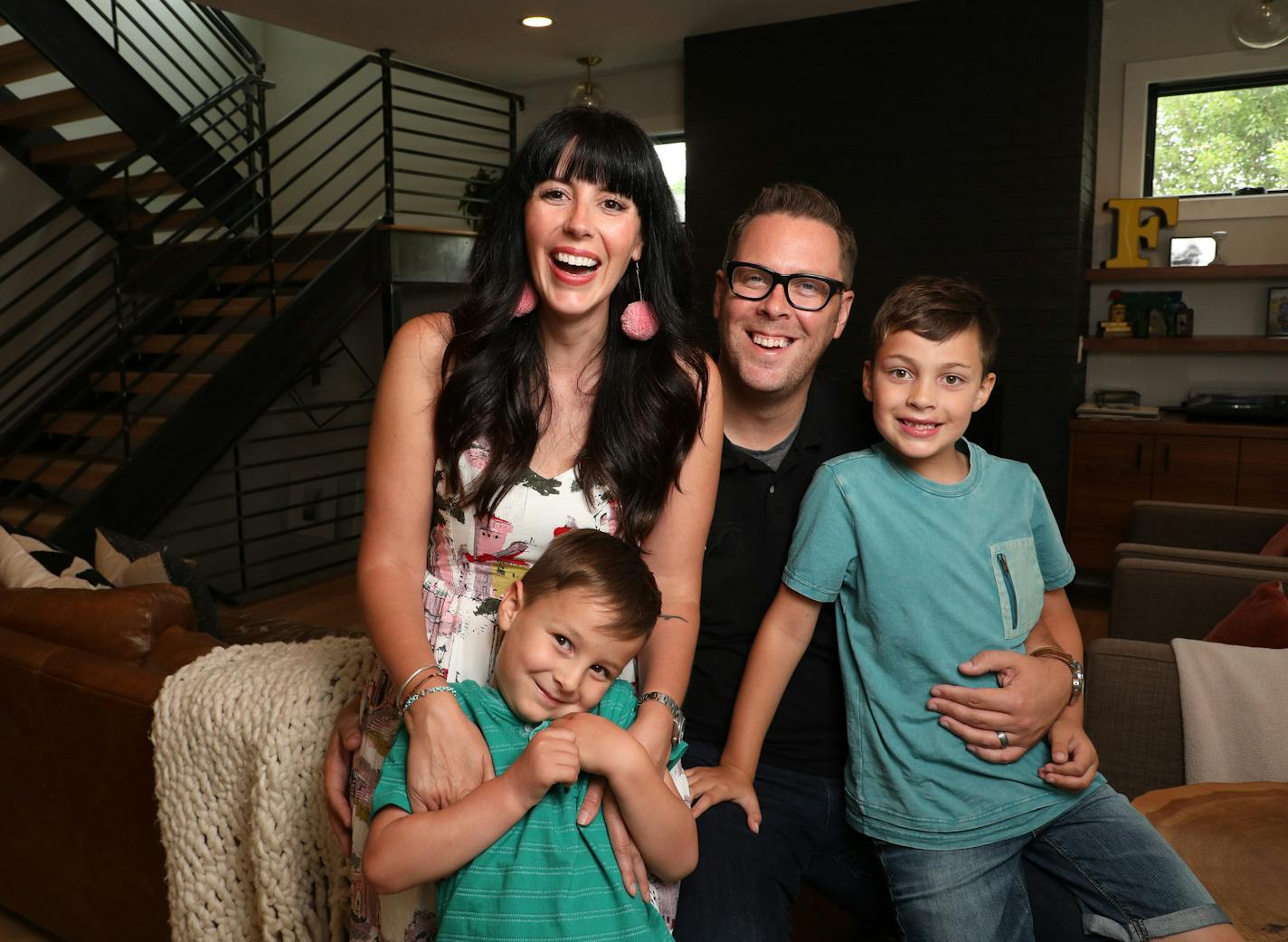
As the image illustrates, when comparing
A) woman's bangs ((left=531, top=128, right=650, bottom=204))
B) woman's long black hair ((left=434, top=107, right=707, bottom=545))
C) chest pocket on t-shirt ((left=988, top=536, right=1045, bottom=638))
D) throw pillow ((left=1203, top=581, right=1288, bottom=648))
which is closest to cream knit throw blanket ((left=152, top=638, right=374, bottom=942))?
woman's long black hair ((left=434, top=107, right=707, bottom=545))

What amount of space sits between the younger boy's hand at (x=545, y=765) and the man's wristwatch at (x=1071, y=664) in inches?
30.5

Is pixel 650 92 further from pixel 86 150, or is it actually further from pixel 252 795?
pixel 252 795

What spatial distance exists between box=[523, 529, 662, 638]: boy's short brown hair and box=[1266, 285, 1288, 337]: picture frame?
501cm

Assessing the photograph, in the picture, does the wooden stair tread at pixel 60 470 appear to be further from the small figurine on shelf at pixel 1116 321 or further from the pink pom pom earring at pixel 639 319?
the small figurine on shelf at pixel 1116 321

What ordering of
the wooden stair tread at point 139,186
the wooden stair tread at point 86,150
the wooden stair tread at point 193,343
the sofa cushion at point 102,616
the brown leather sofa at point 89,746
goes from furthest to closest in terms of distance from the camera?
the wooden stair tread at point 139,186 → the wooden stair tread at point 86,150 → the wooden stair tread at point 193,343 → the sofa cushion at point 102,616 → the brown leather sofa at point 89,746

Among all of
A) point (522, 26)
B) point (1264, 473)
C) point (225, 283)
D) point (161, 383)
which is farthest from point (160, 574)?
point (1264, 473)

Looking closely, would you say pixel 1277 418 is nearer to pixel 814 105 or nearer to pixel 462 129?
pixel 814 105

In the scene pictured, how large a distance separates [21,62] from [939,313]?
574 centimetres

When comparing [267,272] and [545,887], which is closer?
[545,887]

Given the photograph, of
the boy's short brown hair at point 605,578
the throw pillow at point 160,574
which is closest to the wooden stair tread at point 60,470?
the throw pillow at point 160,574

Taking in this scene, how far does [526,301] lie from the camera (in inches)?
56.4

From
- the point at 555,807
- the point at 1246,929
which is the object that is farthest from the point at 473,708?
the point at 1246,929

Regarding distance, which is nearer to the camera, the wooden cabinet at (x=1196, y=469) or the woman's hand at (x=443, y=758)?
the woman's hand at (x=443, y=758)

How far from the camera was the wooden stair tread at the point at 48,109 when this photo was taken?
5.40 meters
